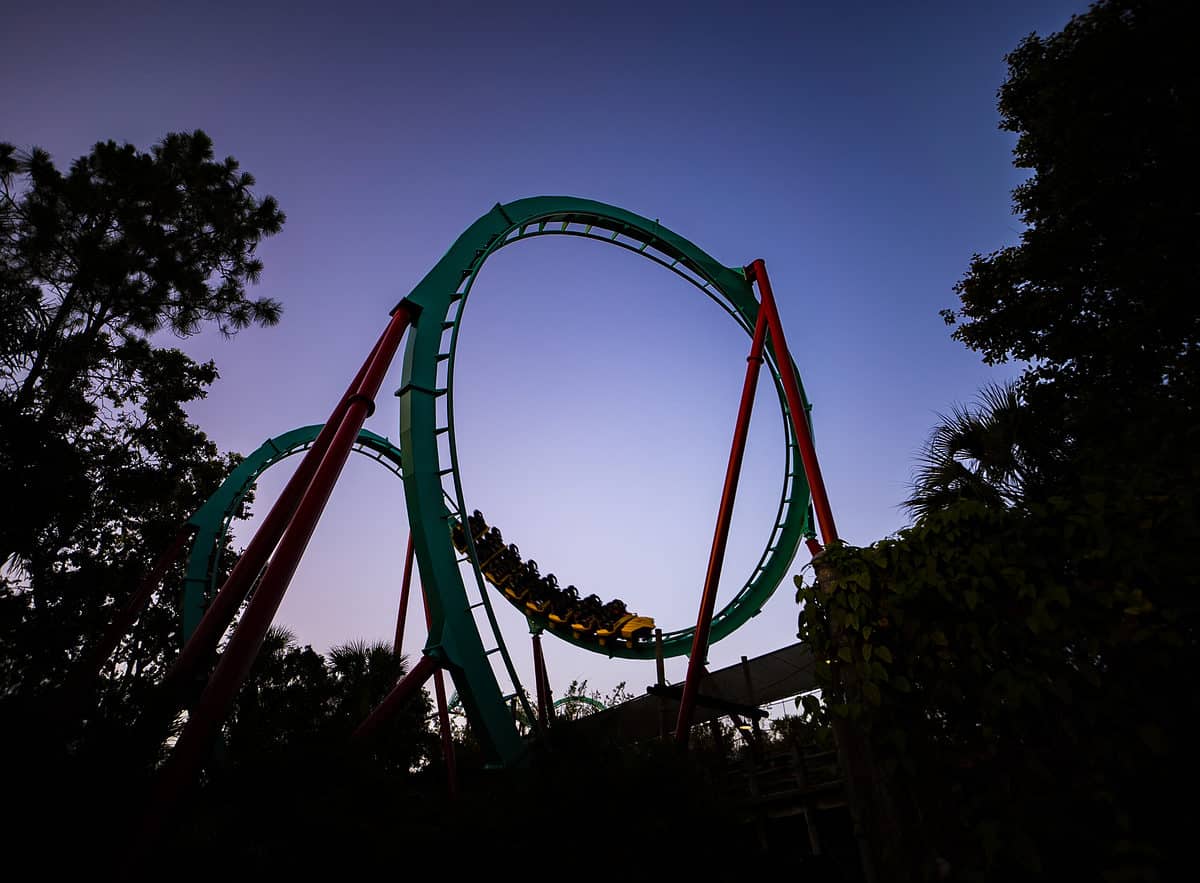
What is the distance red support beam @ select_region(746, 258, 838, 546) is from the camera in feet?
18.6

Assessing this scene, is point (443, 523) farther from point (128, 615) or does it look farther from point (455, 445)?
point (128, 615)

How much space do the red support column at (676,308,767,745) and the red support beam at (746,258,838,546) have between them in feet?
0.69

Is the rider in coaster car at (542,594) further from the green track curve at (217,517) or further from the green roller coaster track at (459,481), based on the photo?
the green track curve at (217,517)

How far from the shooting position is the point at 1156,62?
6.30 m

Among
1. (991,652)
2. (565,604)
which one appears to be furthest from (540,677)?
(991,652)

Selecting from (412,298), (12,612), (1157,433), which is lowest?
(1157,433)

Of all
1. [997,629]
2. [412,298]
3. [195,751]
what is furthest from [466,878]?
[412,298]

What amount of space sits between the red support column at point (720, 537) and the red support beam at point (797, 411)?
21 centimetres

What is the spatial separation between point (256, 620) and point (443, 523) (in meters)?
1.83

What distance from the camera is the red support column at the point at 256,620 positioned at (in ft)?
10.2

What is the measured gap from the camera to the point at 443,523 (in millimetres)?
5504

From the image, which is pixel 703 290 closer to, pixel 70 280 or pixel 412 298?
pixel 412 298

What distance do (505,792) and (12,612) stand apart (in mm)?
7141

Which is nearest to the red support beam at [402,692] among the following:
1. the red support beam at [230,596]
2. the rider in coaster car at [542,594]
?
the red support beam at [230,596]
